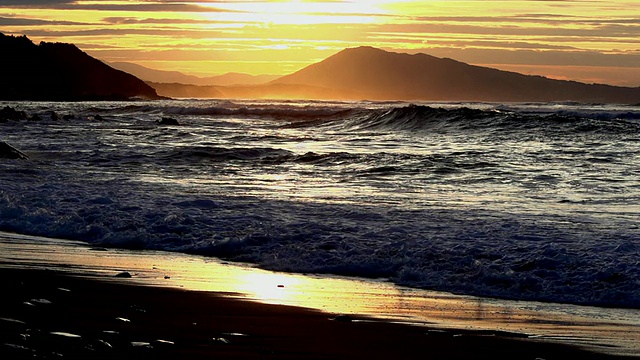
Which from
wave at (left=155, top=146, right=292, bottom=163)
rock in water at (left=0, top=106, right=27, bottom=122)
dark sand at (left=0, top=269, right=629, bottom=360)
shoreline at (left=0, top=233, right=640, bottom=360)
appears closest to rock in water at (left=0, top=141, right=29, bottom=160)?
wave at (left=155, top=146, right=292, bottom=163)

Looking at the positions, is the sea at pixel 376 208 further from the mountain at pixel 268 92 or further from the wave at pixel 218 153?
the mountain at pixel 268 92

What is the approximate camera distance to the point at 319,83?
169125mm

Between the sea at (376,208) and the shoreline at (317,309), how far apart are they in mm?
633

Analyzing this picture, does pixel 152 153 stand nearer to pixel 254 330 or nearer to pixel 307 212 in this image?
pixel 307 212

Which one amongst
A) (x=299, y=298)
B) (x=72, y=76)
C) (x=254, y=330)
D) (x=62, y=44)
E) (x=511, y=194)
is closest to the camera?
(x=254, y=330)

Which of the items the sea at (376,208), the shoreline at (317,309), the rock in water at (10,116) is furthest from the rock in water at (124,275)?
the rock in water at (10,116)

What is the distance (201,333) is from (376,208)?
7036 mm

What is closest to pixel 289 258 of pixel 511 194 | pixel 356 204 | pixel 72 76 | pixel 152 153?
pixel 356 204

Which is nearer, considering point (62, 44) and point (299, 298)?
point (299, 298)

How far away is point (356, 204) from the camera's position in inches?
535

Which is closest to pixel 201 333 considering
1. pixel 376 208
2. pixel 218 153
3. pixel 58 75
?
pixel 376 208

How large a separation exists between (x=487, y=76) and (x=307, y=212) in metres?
161

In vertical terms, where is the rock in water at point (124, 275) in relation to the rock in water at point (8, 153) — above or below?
below

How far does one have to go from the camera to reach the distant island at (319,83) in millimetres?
139000
